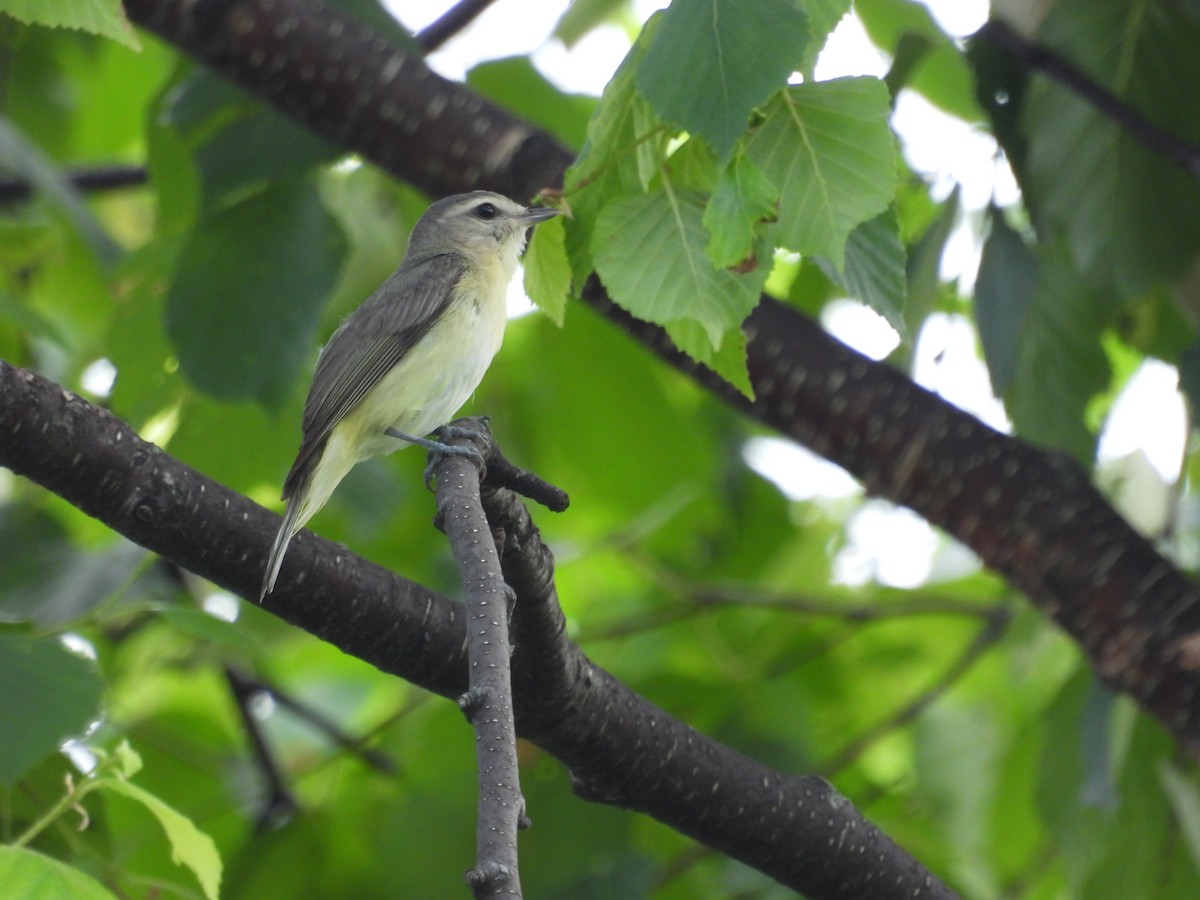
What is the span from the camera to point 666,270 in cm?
246

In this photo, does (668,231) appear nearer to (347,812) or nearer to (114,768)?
(114,768)

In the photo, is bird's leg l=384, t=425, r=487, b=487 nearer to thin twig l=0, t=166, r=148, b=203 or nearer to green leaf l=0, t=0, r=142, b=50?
green leaf l=0, t=0, r=142, b=50

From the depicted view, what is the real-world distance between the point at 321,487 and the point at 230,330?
0.63m

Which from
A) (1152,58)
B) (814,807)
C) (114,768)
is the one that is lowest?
(114,768)

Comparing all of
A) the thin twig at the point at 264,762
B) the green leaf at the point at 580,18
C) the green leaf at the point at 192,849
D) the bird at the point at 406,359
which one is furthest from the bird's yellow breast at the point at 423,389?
the thin twig at the point at 264,762

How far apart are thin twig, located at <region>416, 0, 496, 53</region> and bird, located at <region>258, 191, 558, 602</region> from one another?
36.7 inches

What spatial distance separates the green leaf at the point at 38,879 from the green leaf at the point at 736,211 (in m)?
1.41

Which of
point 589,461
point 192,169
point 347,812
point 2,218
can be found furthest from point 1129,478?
point 2,218

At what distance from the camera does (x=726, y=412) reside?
6.79 m

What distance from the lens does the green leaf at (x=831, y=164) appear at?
92.1 inches

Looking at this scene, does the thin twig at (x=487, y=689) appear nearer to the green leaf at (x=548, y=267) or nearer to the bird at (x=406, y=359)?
the green leaf at (x=548, y=267)

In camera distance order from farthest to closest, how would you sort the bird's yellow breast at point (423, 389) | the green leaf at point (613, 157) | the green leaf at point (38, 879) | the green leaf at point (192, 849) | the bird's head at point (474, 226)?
1. the bird's head at point (474, 226)
2. the bird's yellow breast at point (423, 389)
3. the green leaf at point (192, 849)
4. the green leaf at point (613, 157)
5. the green leaf at point (38, 879)

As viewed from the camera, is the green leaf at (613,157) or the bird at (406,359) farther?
the bird at (406,359)

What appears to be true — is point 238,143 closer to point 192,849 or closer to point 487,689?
point 192,849
